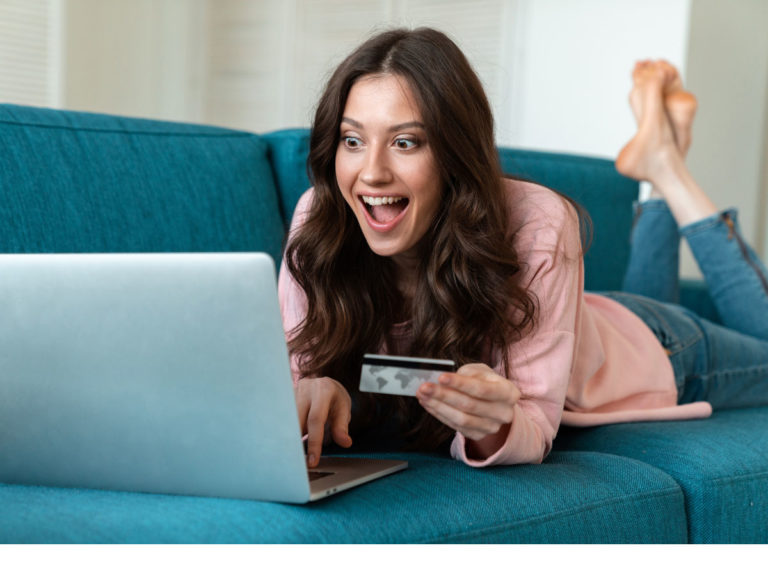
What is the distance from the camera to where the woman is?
1.29m

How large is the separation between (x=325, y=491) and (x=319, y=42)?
3830 mm

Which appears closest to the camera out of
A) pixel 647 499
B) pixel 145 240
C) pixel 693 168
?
pixel 647 499

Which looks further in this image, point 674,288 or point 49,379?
point 674,288

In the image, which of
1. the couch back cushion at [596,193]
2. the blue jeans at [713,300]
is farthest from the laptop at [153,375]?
the couch back cushion at [596,193]

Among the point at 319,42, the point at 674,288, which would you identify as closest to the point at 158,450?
the point at 674,288

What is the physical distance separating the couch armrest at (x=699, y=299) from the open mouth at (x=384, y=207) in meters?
1.40

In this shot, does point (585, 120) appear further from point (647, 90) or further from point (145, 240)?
point (145, 240)

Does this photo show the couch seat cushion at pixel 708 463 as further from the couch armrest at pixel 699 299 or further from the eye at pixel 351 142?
the couch armrest at pixel 699 299

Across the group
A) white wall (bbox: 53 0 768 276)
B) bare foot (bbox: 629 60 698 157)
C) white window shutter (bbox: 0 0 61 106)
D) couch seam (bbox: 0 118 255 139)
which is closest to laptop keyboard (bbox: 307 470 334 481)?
couch seam (bbox: 0 118 255 139)

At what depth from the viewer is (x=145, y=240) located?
1.59 m

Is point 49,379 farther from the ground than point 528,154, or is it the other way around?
point 528,154

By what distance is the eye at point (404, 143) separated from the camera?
1.32 m

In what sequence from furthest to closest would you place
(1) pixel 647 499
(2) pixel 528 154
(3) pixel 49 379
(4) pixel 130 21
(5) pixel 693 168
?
(4) pixel 130 21 < (5) pixel 693 168 < (2) pixel 528 154 < (1) pixel 647 499 < (3) pixel 49 379

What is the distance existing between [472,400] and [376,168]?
1.32 ft
